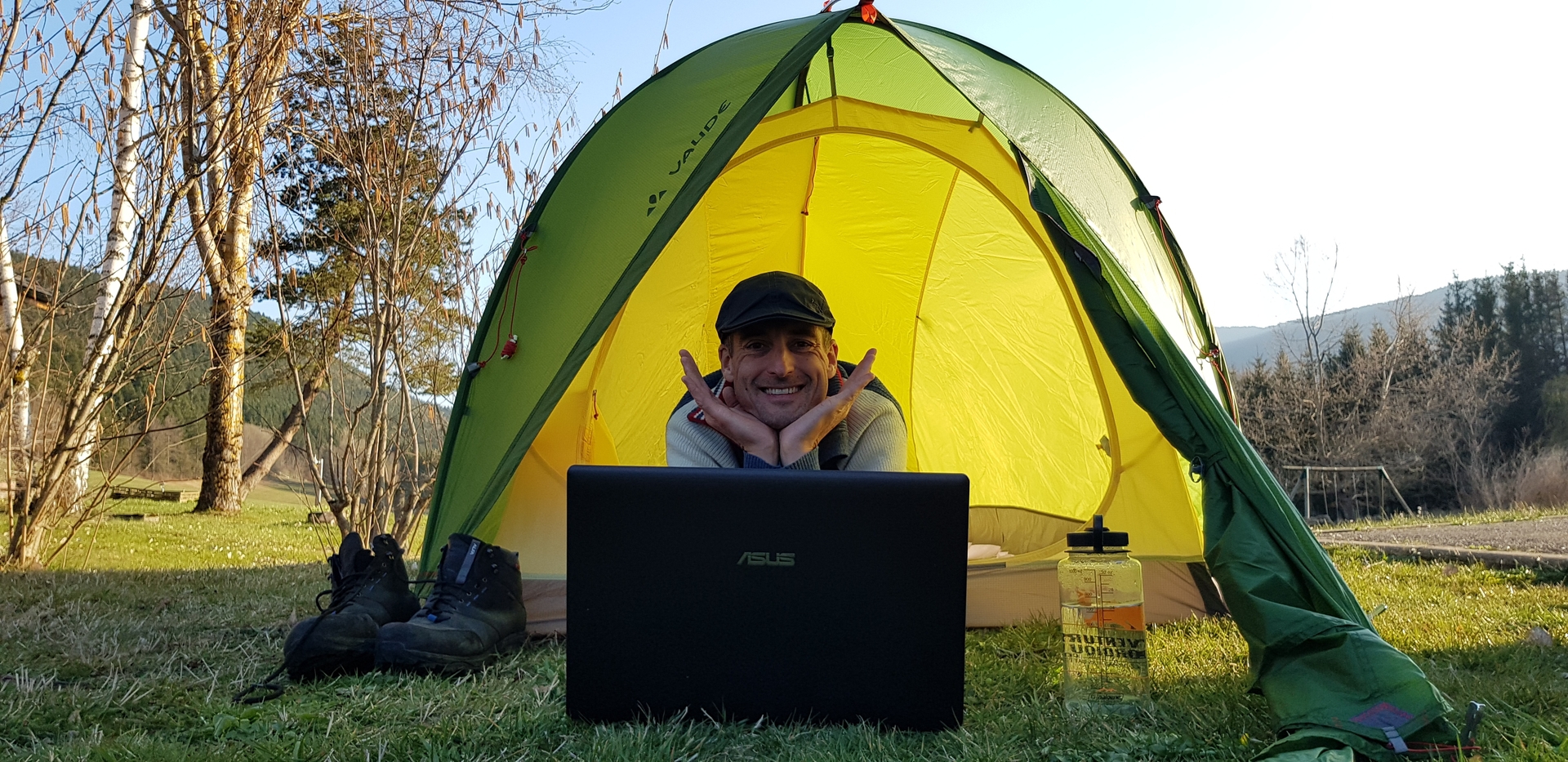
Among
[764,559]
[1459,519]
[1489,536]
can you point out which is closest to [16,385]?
[764,559]

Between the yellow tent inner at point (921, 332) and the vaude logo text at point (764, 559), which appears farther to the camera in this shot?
the yellow tent inner at point (921, 332)

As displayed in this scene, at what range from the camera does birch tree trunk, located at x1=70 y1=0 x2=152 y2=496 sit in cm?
379

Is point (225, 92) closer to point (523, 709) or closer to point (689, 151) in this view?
point (689, 151)

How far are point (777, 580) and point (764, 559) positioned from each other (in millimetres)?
40

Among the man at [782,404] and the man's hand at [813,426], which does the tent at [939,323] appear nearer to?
the man at [782,404]

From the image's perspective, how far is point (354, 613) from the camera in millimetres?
2342

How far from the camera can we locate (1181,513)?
3.08m

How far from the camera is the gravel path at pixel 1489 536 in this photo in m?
5.09

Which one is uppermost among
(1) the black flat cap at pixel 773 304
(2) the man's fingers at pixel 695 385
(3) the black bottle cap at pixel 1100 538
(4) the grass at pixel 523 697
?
(1) the black flat cap at pixel 773 304

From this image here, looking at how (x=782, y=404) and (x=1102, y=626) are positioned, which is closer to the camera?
(x=1102, y=626)

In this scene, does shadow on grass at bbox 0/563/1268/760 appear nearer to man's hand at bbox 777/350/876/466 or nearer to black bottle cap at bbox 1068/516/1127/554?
black bottle cap at bbox 1068/516/1127/554

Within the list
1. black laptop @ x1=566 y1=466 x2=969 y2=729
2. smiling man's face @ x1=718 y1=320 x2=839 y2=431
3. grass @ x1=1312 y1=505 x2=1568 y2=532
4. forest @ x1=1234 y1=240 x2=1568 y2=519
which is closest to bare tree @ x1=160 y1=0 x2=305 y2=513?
smiling man's face @ x1=718 y1=320 x2=839 y2=431

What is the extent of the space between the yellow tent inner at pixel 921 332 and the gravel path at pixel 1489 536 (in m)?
2.60

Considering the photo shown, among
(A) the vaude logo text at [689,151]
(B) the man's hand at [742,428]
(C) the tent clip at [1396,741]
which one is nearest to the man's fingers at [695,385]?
(B) the man's hand at [742,428]
